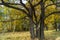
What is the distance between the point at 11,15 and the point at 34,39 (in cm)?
330

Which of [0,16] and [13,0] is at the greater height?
[13,0]

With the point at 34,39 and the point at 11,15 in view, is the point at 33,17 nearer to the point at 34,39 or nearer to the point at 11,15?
the point at 34,39

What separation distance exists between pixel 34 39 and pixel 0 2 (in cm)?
281

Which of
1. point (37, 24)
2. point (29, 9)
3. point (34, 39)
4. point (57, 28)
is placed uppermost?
point (29, 9)

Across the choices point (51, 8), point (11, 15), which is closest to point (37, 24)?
point (11, 15)

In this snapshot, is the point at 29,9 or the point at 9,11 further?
the point at 9,11

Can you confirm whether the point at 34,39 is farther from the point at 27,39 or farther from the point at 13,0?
the point at 27,39

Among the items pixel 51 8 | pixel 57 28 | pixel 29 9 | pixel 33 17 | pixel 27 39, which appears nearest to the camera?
pixel 29 9

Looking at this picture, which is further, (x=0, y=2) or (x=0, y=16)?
(x=0, y=16)

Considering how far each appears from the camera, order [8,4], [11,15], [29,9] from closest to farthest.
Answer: [8,4] < [29,9] < [11,15]

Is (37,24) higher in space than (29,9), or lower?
lower

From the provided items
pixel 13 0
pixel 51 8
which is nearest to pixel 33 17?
pixel 13 0

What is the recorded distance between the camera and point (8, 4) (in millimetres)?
10508

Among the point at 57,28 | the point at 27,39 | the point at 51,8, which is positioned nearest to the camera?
the point at 51,8
